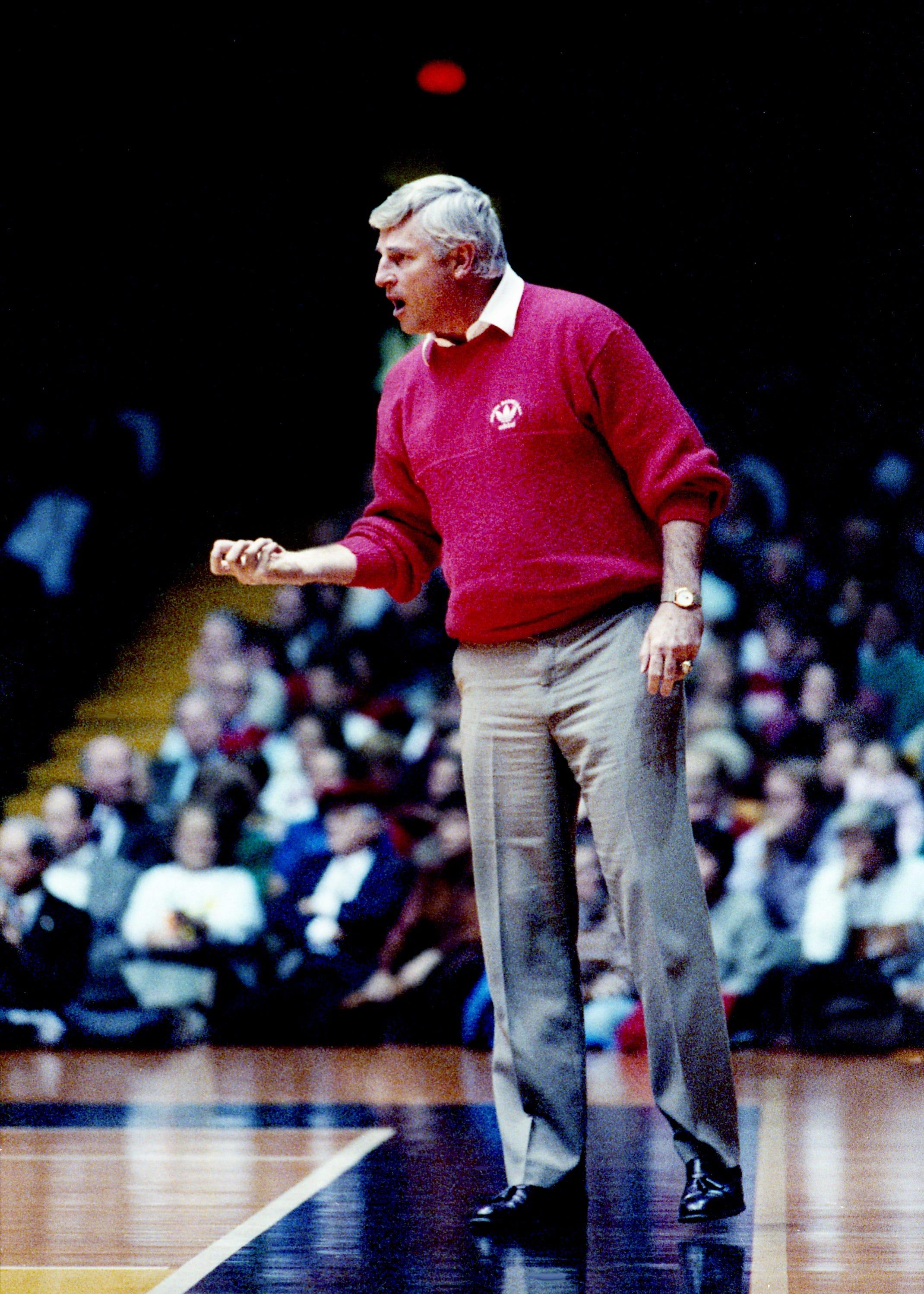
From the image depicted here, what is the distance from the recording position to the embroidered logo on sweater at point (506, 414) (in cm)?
215

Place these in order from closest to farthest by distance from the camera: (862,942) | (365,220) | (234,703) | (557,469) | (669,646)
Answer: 1. (669,646)
2. (557,469)
3. (862,942)
4. (234,703)
5. (365,220)

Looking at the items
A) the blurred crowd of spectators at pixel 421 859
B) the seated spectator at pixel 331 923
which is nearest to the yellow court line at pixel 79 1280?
the blurred crowd of spectators at pixel 421 859

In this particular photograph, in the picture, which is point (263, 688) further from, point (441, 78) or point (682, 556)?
point (682, 556)

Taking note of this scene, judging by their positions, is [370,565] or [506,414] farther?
[370,565]

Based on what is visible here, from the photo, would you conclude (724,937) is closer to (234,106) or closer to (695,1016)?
(695,1016)

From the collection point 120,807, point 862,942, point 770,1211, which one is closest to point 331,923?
point 120,807

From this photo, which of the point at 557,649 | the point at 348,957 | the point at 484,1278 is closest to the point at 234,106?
the point at 348,957

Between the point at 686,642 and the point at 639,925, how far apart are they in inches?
13.2

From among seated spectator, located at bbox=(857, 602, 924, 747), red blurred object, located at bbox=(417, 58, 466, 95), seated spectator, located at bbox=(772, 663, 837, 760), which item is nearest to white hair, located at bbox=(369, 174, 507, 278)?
seated spectator, located at bbox=(772, 663, 837, 760)

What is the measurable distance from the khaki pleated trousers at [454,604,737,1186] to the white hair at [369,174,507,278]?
474 millimetres

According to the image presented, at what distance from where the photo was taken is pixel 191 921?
5.09 metres

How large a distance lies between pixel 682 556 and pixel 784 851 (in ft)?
9.70

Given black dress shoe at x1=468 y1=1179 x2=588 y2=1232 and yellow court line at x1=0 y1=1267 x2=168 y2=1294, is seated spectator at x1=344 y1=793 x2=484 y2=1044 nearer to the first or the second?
black dress shoe at x1=468 y1=1179 x2=588 y2=1232

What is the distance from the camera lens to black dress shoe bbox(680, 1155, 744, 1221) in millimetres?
2076
